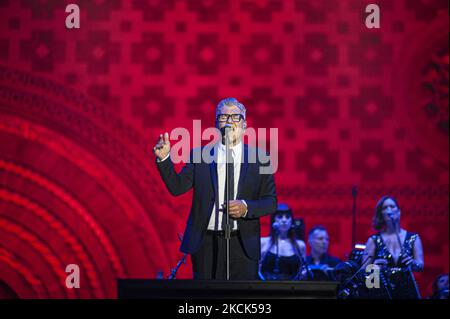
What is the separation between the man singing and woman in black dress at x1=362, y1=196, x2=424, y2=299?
1.66 m

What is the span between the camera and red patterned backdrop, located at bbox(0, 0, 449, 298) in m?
6.70

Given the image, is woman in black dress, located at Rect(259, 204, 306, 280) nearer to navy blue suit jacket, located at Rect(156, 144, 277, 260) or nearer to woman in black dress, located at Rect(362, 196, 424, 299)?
woman in black dress, located at Rect(362, 196, 424, 299)

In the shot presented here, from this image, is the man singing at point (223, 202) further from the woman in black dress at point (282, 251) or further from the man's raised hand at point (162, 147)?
the woman in black dress at point (282, 251)

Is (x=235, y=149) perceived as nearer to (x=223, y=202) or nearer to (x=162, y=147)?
(x=223, y=202)

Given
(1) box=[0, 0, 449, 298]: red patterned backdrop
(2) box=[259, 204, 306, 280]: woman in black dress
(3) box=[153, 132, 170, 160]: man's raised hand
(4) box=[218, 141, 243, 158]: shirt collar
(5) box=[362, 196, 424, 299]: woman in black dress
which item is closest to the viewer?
(3) box=[153, 132, 170, 160]: man's raised hand

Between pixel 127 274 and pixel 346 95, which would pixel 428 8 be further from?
pixel 127 274

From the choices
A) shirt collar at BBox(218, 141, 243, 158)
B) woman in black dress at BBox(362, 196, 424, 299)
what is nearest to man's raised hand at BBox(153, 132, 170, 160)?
shirt collar at BBox(218, 141, 243, 158)

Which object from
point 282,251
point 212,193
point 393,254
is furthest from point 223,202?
point 282,251

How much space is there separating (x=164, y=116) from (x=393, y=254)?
231cm

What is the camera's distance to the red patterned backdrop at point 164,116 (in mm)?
6699

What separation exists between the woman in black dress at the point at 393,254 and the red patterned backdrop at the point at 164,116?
934 millimetres

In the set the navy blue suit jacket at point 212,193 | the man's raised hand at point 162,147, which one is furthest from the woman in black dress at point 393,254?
the man's raised hand at point 162,147

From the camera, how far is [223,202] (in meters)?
3.90

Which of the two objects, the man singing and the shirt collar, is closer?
the man singing
